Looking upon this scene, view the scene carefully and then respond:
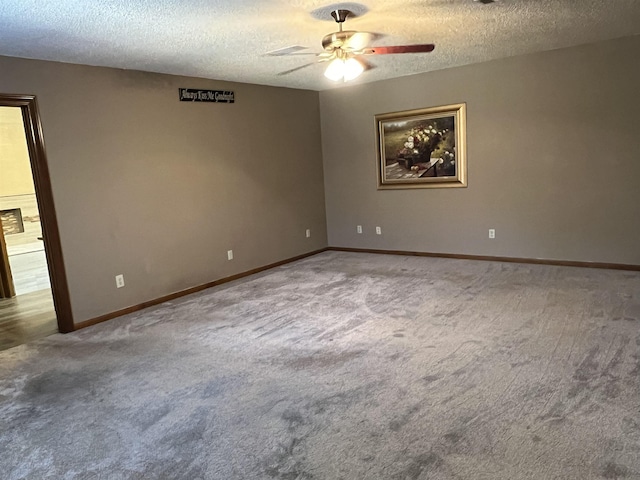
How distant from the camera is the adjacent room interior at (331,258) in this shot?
221cm

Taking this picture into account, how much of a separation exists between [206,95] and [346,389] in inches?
149

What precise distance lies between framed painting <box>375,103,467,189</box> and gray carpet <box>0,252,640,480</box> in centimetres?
187

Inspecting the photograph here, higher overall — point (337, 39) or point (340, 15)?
point (340, 15)

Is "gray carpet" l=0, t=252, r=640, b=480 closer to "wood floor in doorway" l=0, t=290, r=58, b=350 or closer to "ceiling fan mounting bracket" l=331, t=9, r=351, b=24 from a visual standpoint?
"wood floor in doorway" l=0, t=290, r=58, b=350

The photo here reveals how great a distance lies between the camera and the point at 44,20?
111 inches

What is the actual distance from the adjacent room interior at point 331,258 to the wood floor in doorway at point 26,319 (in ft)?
0.64

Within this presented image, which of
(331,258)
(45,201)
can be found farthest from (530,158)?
(45,201)

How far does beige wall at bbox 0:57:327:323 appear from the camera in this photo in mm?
3973

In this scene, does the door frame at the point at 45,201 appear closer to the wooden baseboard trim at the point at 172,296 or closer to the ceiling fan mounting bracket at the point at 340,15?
the wooden baseboard trim at the point at 172,296

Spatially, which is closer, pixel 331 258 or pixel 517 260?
pixel 517 260

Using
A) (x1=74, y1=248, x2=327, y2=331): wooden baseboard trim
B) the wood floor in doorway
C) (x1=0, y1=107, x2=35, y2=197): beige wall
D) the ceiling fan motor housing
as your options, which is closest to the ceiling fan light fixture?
the ceiling fan motor housing

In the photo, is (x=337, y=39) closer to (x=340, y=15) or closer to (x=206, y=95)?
(x=340, y=15)

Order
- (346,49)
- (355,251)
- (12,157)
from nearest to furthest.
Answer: (346,49) → (355,251) → (12,157)

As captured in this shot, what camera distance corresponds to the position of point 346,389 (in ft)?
8.63
